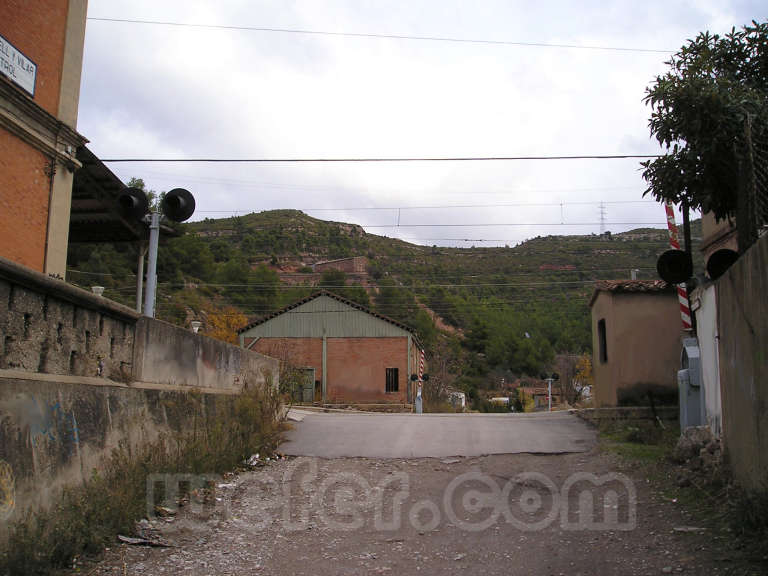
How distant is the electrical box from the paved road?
6.11 feet

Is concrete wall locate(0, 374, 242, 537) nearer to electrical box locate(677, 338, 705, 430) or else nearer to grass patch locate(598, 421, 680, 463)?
grass patch locate(598, 421, 680, 463)

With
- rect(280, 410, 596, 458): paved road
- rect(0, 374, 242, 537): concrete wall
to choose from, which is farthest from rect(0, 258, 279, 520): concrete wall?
rect(280, 410, 596, 458): paved road

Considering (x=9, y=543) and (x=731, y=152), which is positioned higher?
(x=731, y=152)

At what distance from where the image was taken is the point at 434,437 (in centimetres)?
1277

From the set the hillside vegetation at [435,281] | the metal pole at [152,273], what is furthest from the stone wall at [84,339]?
the hillside vegetation at [435,281]

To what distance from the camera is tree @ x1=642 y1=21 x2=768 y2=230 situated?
27.8 feet

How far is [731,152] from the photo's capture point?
28.1 ft

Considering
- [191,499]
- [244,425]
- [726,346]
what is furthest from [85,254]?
[726,346]

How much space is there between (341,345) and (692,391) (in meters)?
32.2

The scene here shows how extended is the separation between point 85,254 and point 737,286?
4259 centimetres

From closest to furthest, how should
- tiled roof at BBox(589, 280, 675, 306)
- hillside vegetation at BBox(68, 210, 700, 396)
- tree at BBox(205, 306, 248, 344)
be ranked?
tiled roof at BBox(589, 280, 675, 306)
tree at BBox(205, 306, 248, 344)
hillside vegetation at BBox(68, 210, 700, 396)

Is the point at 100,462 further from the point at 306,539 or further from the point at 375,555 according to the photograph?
the point at 375,555

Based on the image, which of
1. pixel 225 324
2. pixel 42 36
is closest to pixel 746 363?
pixel 42 36

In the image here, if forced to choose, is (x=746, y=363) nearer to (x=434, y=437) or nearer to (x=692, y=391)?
(x=692, y=391)
